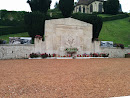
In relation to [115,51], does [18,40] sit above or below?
above

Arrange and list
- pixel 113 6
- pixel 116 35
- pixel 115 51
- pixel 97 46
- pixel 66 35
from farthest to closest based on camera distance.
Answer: pixel 113 6 < pixel 116 35 < pixel 115 51 < pixel 97 46 < pixel 66 35

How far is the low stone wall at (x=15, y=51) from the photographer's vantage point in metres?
13.7

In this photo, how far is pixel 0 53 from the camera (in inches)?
537

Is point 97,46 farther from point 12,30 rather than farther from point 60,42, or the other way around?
point 12,30

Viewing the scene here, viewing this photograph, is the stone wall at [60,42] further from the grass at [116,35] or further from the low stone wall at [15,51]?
the grass at [116,35]

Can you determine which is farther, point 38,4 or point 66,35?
point 38,4

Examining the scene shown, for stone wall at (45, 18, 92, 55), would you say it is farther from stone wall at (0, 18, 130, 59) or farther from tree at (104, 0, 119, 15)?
tree at (104, 0, 119, 15)

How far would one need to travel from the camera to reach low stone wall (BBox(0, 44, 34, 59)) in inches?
540

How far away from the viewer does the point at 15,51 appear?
14070mm

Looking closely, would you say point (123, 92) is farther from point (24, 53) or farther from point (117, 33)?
point (117, 33)

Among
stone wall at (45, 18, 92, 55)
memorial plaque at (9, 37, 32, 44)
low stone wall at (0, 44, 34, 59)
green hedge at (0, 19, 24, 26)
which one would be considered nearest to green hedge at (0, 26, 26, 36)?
green hedge at (0, 19, 24, 26)

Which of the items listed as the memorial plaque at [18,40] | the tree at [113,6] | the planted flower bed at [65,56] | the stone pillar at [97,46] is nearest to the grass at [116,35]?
the stone pillar at [97,46]

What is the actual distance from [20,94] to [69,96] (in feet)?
4.62

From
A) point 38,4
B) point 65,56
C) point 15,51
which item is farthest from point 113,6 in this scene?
point 15,51
